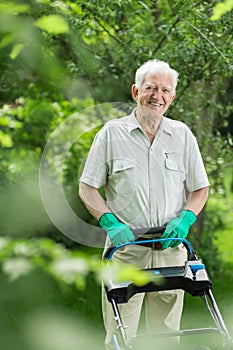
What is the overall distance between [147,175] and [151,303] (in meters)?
0.70

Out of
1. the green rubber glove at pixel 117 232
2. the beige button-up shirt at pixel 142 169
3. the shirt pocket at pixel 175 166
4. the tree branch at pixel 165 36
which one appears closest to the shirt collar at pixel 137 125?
the beige button-up shirt at pixel 142 169

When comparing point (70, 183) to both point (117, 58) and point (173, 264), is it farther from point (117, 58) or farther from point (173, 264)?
point (173, 264)

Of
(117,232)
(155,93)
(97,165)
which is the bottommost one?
(117,232)

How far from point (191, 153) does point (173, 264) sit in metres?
0.55

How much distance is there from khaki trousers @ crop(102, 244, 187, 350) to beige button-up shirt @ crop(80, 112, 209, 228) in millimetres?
177

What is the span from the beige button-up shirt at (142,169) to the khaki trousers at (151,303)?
0.18 metres

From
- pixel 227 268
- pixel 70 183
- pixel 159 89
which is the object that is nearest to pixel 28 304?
pixel 159 89

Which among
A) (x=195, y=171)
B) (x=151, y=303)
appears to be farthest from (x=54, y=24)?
(x=151, y=303)

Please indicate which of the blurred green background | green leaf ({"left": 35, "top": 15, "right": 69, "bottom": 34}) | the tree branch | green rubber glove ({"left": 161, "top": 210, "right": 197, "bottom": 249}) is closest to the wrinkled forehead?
the blurred green background

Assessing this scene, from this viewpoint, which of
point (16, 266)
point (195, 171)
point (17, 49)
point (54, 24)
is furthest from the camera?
point (195, 171)

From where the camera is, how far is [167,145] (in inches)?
123

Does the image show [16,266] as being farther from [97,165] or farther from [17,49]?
[97,165]

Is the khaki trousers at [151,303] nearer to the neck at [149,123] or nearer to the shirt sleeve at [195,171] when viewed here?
the shirt sleeve at [195,171]

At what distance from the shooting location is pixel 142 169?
3.05 meters
